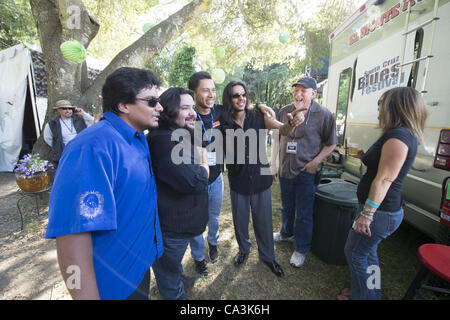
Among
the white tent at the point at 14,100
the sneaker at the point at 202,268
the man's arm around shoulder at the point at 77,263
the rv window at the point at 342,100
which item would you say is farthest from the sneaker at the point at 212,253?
the white tent at the point at 14,100

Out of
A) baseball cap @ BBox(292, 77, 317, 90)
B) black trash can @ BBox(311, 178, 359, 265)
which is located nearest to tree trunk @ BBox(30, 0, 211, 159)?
baseball cap @ BBox(292, 77, 317, 90)

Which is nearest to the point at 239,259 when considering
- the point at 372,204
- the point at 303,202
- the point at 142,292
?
the point at 303,202

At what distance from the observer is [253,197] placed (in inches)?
97.8

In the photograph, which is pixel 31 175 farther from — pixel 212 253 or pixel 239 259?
pixel 239 259

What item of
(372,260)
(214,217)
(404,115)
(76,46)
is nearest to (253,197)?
(214,217)

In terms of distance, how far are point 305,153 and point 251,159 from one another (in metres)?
0.74

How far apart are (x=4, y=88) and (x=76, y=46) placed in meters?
3.94

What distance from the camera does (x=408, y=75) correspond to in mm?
2549

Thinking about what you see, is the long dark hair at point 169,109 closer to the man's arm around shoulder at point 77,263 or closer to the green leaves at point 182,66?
the man's arm around shoulder at point 77,263

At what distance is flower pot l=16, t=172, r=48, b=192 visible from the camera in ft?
11.5

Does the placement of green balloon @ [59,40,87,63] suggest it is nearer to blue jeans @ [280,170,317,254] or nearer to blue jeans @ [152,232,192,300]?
blue jeans @ [152,232,192,300]

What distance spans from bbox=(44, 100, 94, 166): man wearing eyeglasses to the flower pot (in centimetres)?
70

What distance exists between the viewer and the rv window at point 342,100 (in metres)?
4.13

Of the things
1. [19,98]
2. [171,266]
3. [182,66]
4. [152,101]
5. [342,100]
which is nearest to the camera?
[152,101]
